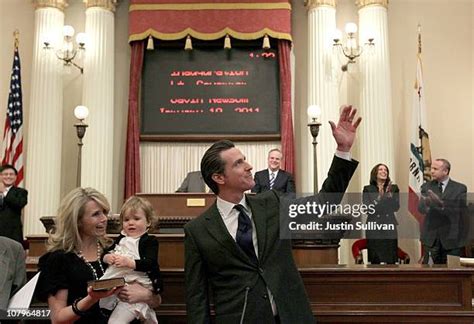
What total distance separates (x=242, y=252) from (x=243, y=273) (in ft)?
0.29

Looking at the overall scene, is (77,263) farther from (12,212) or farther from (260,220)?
(12,212)

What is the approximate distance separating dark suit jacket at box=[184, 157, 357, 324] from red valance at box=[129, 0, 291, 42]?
7213 mm

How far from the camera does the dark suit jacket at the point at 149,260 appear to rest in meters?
2.97

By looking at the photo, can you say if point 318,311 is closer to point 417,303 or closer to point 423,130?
point 417,303

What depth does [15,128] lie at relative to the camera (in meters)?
8.95

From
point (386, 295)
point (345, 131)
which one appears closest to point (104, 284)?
point (345, 131)

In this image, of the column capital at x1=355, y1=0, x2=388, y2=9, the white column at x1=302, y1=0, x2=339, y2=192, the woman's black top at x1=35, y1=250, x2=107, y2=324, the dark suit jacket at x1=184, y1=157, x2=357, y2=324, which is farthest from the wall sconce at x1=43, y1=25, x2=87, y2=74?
the dark suit jacket at x1=184, y1=157, x2=357, y2=324

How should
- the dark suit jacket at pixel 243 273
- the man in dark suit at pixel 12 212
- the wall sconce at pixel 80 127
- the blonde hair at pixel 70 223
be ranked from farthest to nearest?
1. the wall sconce at pixel 80 127
2. the man in dark suit at pixel 12 212
3. the blonde hair at pixel 70 223
4. the dark suit jacket at pixel 243 273

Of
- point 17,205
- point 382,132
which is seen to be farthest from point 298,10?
point 17,205

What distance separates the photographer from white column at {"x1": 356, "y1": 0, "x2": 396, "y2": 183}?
9445 mm

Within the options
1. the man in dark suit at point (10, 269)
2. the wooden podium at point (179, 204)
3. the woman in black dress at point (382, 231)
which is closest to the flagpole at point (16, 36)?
the wooden podium at point (179, 204)

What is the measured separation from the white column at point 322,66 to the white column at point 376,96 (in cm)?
47

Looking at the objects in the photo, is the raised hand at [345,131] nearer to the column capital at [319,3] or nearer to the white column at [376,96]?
the white column at [376,96]

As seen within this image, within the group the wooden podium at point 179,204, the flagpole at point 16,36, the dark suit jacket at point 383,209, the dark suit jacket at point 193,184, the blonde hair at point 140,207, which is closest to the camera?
the blonde hair at point 140,207
